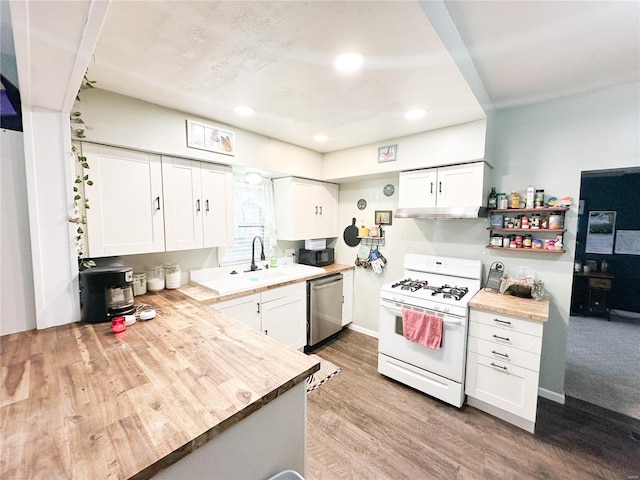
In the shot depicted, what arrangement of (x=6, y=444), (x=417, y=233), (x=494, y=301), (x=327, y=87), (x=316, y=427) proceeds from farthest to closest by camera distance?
(x=417, y=233) → (x=494, y=301) → (x=316, y=427) → (x=327, y=87) → (x=6, y=444)

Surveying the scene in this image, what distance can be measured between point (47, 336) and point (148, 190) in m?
1.13

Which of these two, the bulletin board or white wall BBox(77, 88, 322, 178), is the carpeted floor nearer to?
the bulletin board

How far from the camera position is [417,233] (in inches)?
121

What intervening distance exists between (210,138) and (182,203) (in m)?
0.62

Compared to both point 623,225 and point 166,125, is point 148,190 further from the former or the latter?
point 623,225

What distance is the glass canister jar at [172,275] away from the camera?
232cm

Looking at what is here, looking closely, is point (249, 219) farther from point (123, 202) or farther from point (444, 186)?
point (444, 186)

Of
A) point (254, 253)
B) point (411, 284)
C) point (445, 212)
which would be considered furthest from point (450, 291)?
point (254, 253)

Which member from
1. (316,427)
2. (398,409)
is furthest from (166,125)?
(398,409)

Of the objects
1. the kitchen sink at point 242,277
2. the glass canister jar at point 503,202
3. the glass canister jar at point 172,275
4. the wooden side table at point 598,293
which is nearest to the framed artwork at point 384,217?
the kitchen sink at point 242,277

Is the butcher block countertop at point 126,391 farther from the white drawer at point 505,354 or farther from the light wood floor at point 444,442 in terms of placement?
the white drawer at point 505,354

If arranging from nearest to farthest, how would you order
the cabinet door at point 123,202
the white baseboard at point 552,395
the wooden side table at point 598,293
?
the cabinet door at point 123,202 → the white baseboard at point 552,395 → the wooden side table at point 598,293

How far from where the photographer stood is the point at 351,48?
4.31ft

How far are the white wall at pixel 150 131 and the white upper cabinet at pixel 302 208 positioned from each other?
0.46 metres
